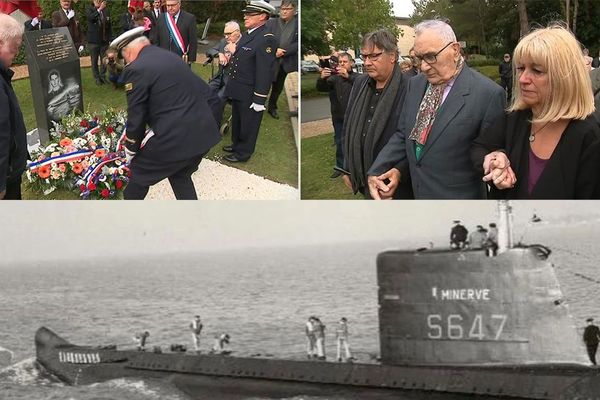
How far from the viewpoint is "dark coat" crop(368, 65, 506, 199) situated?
4.53 meters

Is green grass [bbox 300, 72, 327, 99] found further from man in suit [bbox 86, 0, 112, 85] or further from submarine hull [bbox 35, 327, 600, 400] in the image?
submarine hull [bbox 35, 327, 600, 400]

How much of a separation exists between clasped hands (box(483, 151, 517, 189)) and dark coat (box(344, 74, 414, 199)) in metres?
0.40

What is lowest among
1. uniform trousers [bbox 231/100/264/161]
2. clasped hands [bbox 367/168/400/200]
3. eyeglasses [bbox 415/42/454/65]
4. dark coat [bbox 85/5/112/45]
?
clasped hands [bbox 367/168/400/200]

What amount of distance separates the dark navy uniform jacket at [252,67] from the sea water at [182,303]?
31.8 inches

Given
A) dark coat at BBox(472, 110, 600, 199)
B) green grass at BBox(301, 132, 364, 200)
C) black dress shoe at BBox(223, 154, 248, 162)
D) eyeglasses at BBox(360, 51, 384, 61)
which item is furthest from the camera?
black dress shoe at BBox(223, 154, 248, 162)

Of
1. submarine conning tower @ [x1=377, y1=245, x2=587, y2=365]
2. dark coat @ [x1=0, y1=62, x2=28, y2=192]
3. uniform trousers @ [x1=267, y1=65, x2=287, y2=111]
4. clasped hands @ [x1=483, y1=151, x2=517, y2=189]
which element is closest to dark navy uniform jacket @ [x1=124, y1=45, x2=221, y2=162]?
uniform trousers @ [x1=267, y1=65, x2=287, y2=111]

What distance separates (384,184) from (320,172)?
1.06ft

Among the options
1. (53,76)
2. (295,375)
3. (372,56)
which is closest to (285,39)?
(372,56)


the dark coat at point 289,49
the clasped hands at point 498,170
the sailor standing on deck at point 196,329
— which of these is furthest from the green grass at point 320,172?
the sailor standing on deck at point 196,329

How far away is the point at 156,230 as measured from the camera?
4.87 meters

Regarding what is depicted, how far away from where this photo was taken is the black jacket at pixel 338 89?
470cm

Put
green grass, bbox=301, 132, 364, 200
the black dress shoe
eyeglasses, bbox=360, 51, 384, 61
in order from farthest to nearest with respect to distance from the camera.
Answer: the black dress shoe < green grass, bbox=301, 132, 364, 200 < eyeglasses, bbox=360, 51, 384, 61

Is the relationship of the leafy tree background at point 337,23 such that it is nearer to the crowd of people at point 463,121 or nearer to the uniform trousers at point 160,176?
the crowd of people at point 463,121

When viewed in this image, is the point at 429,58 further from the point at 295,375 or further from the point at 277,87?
the point at 295,375
